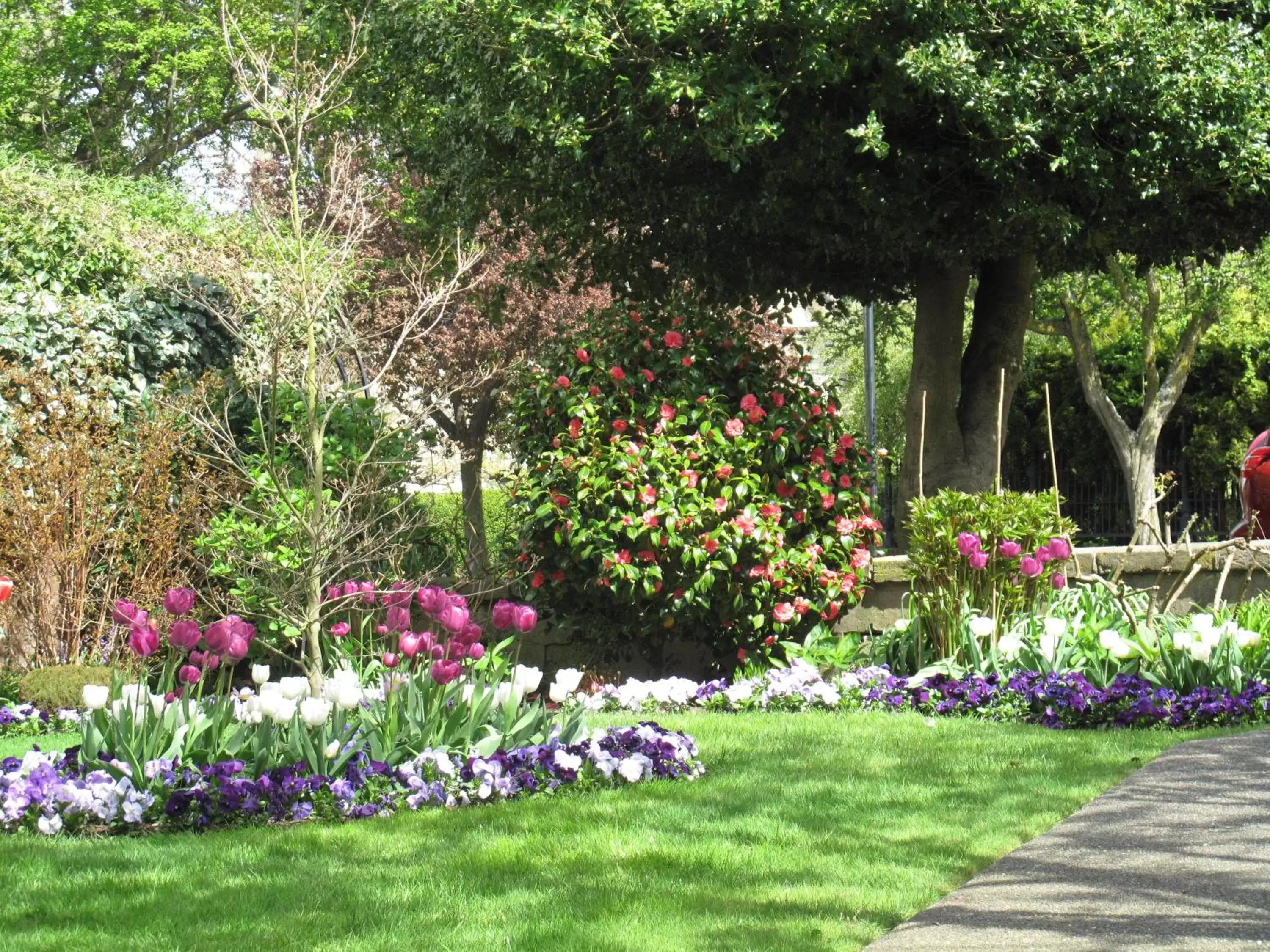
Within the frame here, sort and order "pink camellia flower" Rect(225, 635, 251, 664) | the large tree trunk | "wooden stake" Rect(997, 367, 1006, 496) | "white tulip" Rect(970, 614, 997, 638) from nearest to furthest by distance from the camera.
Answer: "pink camellia flower" Rect(225, 635, 251, 664) → "white tulip" Rect(970, 614, 997, 638) → "wooden stake" Rect(997, 367, 1006, 496) → the large tree trunk

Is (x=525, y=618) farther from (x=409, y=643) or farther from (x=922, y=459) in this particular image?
(x=922, y=459)

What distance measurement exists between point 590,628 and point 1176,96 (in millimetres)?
4766

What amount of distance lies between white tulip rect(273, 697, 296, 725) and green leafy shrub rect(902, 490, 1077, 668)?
4.07m

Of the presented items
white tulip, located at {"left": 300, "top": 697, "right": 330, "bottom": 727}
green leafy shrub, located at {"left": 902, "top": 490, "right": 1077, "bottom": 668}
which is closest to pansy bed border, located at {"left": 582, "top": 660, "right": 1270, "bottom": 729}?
green leafy shrub, located at {"left": 902, "top": 490, "right": 1077, "bottom": 668}

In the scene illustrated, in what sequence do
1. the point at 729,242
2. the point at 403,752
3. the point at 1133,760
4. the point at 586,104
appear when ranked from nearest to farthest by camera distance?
the point at 403,752, the point at 1133,760, the point at 586,104, the point at 729,242

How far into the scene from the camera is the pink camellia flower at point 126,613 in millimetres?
5011

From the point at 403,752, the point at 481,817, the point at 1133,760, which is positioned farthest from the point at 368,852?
the point at 1133,760

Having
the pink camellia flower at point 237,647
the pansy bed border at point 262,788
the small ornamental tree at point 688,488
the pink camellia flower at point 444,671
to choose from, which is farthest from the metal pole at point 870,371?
the pink camellia flower at point 237,647

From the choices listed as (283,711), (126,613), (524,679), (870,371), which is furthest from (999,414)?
(870,371)

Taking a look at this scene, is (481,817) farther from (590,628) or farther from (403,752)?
(590,628)

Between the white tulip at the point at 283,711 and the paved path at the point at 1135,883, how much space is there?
2.25 meters

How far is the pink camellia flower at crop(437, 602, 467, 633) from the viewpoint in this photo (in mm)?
5020

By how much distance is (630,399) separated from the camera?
842cm

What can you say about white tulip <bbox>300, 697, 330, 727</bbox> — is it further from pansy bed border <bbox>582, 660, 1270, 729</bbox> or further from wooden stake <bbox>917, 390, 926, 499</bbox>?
wooden stake <bbox>917, 390, 926, 499</bbox>
